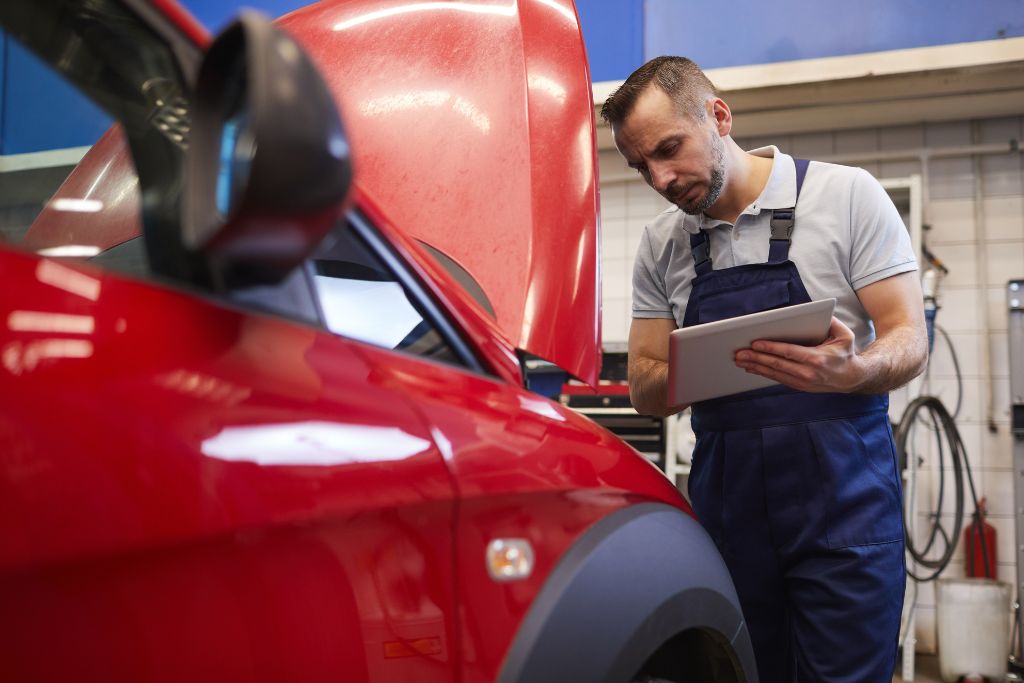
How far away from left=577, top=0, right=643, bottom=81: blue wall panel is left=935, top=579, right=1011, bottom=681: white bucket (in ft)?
9.90

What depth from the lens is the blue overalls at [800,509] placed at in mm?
Result: 1574

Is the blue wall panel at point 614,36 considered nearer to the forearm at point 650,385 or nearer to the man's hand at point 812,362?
the forearm at point 650,385

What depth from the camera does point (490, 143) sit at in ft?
4.53

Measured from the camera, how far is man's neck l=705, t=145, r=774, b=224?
5.96ft

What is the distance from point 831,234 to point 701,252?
0.25m

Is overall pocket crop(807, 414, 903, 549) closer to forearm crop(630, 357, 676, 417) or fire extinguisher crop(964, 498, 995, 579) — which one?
forearm crop(630, 357, 676, 417)

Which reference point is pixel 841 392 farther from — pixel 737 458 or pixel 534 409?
pixel 534 409

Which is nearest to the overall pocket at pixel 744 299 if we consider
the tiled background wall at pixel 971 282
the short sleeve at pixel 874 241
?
the short sleeve at pixel 874 241

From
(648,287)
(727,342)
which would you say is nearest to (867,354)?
(727,342)

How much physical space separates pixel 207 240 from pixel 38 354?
121mm

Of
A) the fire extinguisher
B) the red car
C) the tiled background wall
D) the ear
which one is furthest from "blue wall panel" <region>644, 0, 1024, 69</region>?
the red car

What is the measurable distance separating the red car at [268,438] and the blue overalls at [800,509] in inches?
18.1

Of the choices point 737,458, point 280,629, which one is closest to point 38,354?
point 280,629

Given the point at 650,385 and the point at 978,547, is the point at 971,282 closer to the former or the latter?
the point at 978,547
